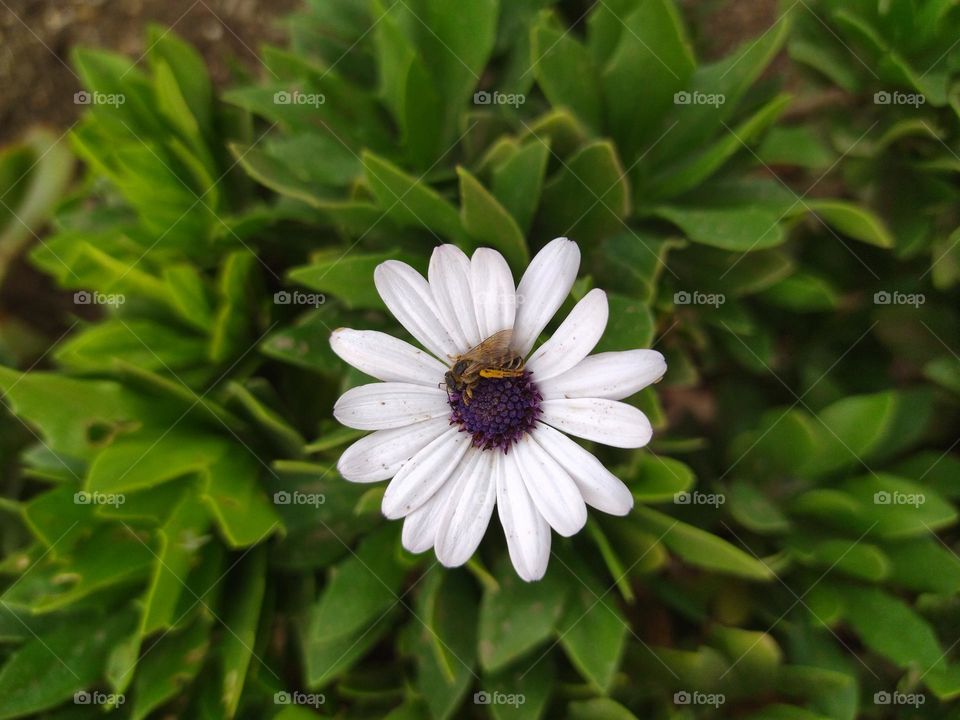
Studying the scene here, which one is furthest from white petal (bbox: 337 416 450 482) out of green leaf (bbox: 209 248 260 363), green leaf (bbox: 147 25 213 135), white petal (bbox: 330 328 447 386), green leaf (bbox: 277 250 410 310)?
green leaf (bbox: 147 25 213 135)

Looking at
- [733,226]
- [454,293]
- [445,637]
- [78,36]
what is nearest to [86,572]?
[445,637]

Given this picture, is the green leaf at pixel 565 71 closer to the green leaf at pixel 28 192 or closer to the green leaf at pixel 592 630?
the green leaf at pixel 592 630

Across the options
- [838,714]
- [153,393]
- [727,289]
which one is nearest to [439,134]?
[727,289]

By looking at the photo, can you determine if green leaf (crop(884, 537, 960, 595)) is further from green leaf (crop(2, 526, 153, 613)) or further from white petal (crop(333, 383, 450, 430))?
green leaf (crop(2, 526, 153, 613))

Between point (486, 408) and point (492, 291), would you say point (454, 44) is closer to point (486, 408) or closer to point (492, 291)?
point (492, 291)

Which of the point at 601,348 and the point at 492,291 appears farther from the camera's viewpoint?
the point at 601,348

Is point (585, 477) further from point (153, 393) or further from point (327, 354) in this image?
point (153, 393)
